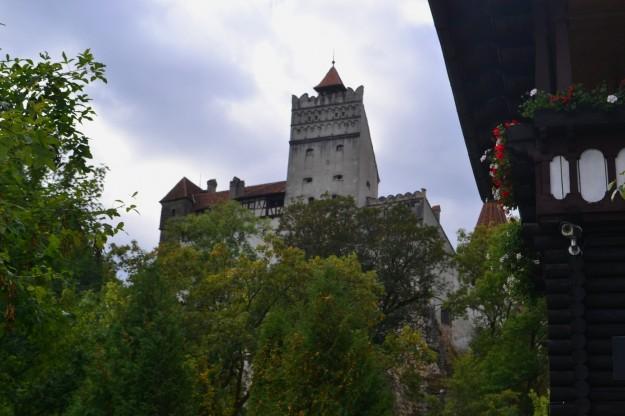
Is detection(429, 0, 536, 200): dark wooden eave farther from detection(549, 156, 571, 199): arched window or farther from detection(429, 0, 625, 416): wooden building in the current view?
detection(549, 156, 571, 199): arched window

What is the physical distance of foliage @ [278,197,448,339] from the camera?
50.7 metres

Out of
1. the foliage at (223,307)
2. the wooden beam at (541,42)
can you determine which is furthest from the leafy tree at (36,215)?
the foliage at (223,307)

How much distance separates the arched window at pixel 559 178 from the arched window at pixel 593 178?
15 cm

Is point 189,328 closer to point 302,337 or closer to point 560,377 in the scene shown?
point 302,337

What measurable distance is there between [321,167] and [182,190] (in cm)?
1458

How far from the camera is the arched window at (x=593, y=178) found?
10.8 metres

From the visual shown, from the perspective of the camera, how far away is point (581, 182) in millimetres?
10867

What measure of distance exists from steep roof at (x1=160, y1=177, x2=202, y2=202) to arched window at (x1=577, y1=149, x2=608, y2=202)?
67.7m

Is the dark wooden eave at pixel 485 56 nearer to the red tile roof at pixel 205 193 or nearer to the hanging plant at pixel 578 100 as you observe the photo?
the hanging plant at pixel 578 100

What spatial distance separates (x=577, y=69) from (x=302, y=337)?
1085 cm

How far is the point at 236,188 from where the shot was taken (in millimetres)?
74875

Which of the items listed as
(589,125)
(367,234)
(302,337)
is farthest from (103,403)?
(367,234)

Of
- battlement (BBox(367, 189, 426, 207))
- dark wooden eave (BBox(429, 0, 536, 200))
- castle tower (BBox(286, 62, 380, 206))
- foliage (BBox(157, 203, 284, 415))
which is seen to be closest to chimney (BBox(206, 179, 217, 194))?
castle tower (BBox(286, 62, 380, 206))

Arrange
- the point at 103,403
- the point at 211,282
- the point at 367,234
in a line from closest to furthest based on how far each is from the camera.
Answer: the point at 103,403 → the point at 211,282 → the point at 367,234
